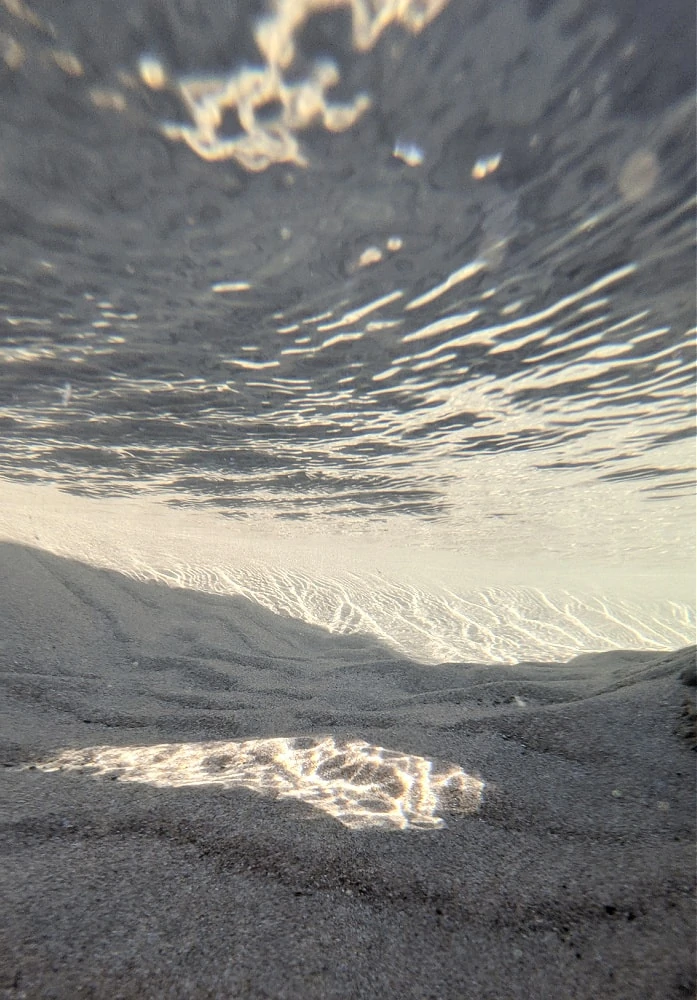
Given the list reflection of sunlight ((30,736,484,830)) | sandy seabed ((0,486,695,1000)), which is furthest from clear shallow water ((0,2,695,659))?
reflection of sunlight ((30,736,484,830))

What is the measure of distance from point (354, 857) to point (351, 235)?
17.5 ft

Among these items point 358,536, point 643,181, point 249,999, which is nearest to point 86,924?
point 249,999

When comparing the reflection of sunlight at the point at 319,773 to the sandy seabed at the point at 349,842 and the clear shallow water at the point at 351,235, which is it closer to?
the sandy seabed at the point at 349,842

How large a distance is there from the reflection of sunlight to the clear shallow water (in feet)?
15.7

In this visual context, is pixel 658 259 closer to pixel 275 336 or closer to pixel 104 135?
pixel 275 336

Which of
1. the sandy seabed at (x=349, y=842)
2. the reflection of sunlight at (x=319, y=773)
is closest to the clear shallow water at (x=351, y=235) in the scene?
the sandy seabed at (x=349, y=842)

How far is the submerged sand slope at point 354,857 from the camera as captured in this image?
142 centimetres

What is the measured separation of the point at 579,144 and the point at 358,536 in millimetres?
21495

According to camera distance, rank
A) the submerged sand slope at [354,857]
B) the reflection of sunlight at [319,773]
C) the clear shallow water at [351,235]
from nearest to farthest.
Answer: the submerged sand slope at [354,857]
the reflection of sunlight at [319,773]
the clear shallow water at [351,235]

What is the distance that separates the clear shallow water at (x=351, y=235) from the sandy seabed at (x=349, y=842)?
4.51 meters

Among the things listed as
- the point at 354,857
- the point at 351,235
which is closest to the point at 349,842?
the point at 354,857

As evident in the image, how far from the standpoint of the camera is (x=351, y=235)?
4.85 m

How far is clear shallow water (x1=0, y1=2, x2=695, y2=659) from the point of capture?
3.24m

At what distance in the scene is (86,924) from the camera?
59.1 inches
